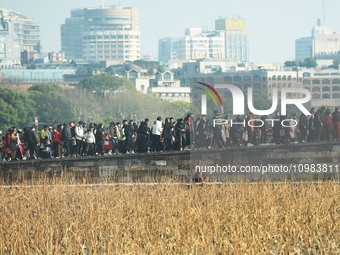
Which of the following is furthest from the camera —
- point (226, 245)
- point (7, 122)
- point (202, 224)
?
point (7, 122)

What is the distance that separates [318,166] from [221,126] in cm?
319

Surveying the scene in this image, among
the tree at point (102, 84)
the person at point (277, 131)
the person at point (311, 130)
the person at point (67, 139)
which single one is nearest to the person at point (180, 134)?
the person at point (277, 131)

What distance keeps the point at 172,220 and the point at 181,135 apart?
17605 millimetres

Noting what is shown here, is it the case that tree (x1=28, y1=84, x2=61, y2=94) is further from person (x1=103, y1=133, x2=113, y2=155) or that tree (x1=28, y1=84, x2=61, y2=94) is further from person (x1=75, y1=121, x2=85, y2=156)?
person (x1=75, y1=121, x2=85, y2=156)

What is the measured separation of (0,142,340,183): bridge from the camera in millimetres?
45625

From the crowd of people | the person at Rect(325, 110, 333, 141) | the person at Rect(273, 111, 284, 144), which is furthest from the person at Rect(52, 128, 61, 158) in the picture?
the person at Rect(325, 110, 333, 141)

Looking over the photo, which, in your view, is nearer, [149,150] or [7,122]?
[149,150]

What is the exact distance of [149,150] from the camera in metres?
48.3

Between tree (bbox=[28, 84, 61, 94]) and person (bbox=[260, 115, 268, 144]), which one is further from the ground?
person (bbox=[260, 115, 268, 144])

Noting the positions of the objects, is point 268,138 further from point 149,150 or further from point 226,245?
point 226,245

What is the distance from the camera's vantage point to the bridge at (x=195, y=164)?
150 feet

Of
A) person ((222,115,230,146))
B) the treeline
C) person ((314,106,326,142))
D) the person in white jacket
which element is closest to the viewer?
person ((222,115,230,146))

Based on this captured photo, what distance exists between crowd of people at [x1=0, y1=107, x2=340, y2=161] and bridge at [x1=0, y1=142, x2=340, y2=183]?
347 millimetres

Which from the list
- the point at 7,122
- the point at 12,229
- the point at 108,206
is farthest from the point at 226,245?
the point at 7,122
